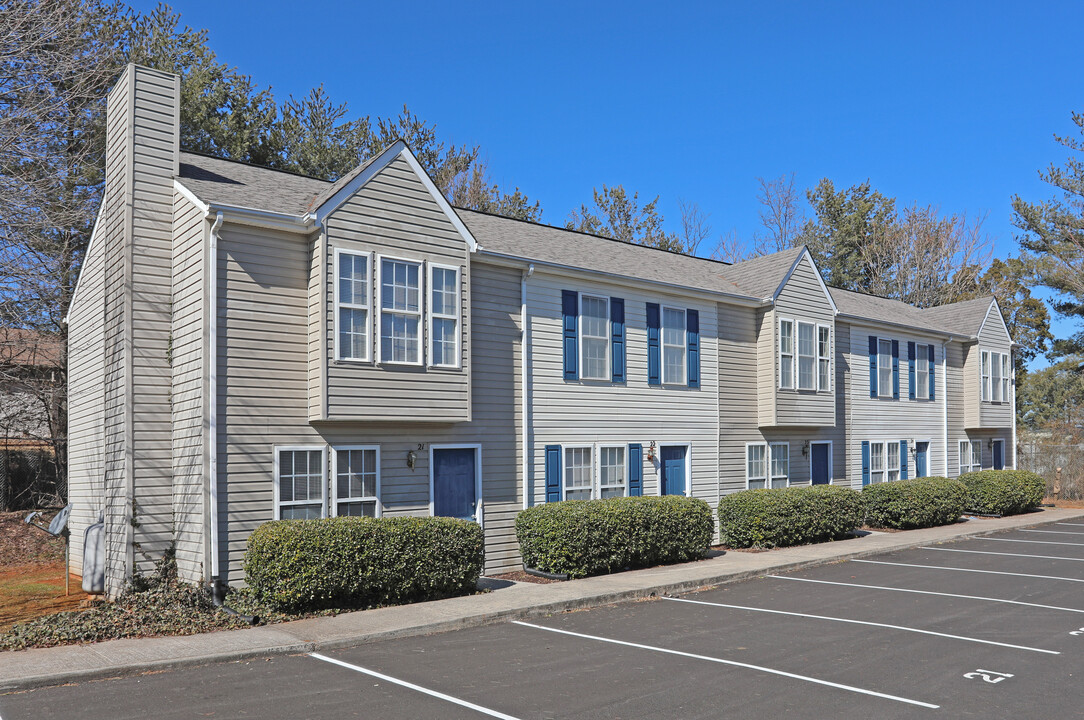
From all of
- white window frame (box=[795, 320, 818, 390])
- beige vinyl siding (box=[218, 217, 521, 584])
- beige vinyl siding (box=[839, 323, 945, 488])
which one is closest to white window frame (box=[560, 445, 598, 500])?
beige vinyl siding (box=[218, 217, 521, 584])

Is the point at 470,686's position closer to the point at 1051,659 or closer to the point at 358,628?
the point at 358,628

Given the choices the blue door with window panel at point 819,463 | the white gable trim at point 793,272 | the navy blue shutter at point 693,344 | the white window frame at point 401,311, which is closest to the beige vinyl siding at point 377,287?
the white window frame at point 401,311

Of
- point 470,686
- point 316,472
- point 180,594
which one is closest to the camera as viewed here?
point 470,686

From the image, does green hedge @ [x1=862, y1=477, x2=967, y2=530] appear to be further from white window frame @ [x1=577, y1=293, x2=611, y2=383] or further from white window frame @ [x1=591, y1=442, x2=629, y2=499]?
white window frame @ [x1=577, y1=293, x2=611, y2=383]

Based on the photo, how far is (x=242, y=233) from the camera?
1274cm

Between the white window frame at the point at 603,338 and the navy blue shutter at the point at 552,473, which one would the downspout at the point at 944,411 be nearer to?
the white window frame at the point at 603,338

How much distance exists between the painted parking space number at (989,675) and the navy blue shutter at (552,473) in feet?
29.6

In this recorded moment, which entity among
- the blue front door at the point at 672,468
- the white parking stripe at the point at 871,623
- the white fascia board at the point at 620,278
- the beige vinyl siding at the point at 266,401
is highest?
the white fascia board at the point at 620,278

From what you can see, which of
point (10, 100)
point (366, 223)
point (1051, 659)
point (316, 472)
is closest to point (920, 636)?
point (1051, 659)

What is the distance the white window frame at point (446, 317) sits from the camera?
14086 millimetres

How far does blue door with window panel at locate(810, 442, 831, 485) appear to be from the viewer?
23328 millimetres

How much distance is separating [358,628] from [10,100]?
57.2ft

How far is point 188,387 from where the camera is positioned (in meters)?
12.8

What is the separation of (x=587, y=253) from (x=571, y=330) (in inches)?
95.2
